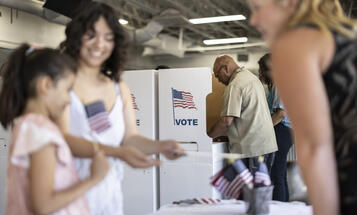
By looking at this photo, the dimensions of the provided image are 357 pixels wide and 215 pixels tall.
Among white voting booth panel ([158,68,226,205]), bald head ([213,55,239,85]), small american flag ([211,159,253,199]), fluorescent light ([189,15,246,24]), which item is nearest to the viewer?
small american flag ([211,159,253,199])

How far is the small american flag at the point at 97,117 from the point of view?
1509 mm

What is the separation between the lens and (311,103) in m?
0.92

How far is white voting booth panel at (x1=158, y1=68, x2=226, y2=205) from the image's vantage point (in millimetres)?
3717

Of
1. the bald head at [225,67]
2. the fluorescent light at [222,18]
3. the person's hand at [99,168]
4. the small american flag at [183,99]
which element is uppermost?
the fluorescent light at [222,18]

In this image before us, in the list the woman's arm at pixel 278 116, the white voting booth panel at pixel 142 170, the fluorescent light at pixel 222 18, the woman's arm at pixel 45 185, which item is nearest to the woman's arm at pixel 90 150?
the woman's arm at pixel 45 185

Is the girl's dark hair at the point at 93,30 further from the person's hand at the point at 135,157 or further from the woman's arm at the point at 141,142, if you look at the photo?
the person's hand at the point at 135,157

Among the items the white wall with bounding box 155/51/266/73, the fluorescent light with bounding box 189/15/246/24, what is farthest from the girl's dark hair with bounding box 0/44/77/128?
the white wall with bounding box 155/51/266/73

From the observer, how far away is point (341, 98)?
96 centimetres

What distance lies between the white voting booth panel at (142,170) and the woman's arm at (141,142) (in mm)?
2156

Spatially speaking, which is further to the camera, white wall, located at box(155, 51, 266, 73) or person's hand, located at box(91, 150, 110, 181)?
white wall, located at box(155, 51, 266, 73)

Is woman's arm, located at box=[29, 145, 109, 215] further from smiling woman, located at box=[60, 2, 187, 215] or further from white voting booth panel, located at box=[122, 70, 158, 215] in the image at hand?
white voting booth panel, located at box=[122, 70, 158, 215]

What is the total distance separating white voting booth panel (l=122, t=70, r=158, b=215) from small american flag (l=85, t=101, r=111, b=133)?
234 centimetres

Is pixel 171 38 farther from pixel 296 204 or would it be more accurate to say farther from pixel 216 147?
pixel 296 204

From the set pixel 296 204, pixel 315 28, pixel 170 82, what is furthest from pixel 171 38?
pixel 315 28
